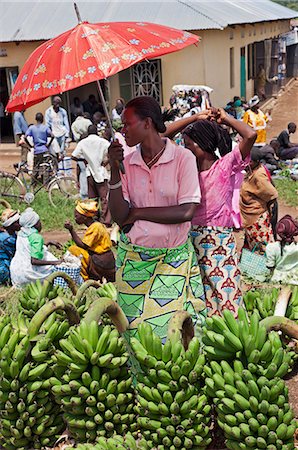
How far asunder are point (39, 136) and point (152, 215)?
8492 mm

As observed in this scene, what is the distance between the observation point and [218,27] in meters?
14.8

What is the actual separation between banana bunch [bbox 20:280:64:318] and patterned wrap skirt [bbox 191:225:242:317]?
29.7 inches

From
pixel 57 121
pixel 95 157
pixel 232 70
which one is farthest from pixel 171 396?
pixel 232 70

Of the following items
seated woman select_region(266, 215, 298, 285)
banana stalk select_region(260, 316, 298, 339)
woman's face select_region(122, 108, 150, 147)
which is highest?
woman's face select_region(122, 108, 150, 147)

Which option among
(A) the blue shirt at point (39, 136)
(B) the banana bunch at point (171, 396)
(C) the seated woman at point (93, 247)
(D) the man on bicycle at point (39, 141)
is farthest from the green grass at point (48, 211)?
(B) the banana bunch at point (171, 396)

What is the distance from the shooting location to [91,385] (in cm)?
228

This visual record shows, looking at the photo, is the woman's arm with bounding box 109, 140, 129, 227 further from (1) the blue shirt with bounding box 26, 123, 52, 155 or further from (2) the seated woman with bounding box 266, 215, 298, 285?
(1) the blue shirt with bounding box 26, 123, 52, 155

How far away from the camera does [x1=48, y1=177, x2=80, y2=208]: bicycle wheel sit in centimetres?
999

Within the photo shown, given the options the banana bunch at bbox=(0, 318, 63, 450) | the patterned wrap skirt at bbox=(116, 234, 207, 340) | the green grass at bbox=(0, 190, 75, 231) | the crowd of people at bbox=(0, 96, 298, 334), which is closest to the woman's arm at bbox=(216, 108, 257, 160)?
the crowd of people at bbox=(0, 96, 298, 334)

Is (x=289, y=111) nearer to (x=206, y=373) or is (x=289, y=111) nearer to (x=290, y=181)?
(x=290, y=181)

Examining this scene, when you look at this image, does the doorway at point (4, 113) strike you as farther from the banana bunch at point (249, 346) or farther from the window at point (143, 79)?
the banana bunch at point (249, 346)

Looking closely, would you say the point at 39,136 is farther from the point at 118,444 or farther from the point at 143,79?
the point at 118,444

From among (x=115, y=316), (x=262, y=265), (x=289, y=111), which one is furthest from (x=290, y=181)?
(x=289, y=111)

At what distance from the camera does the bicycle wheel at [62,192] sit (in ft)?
32.8
